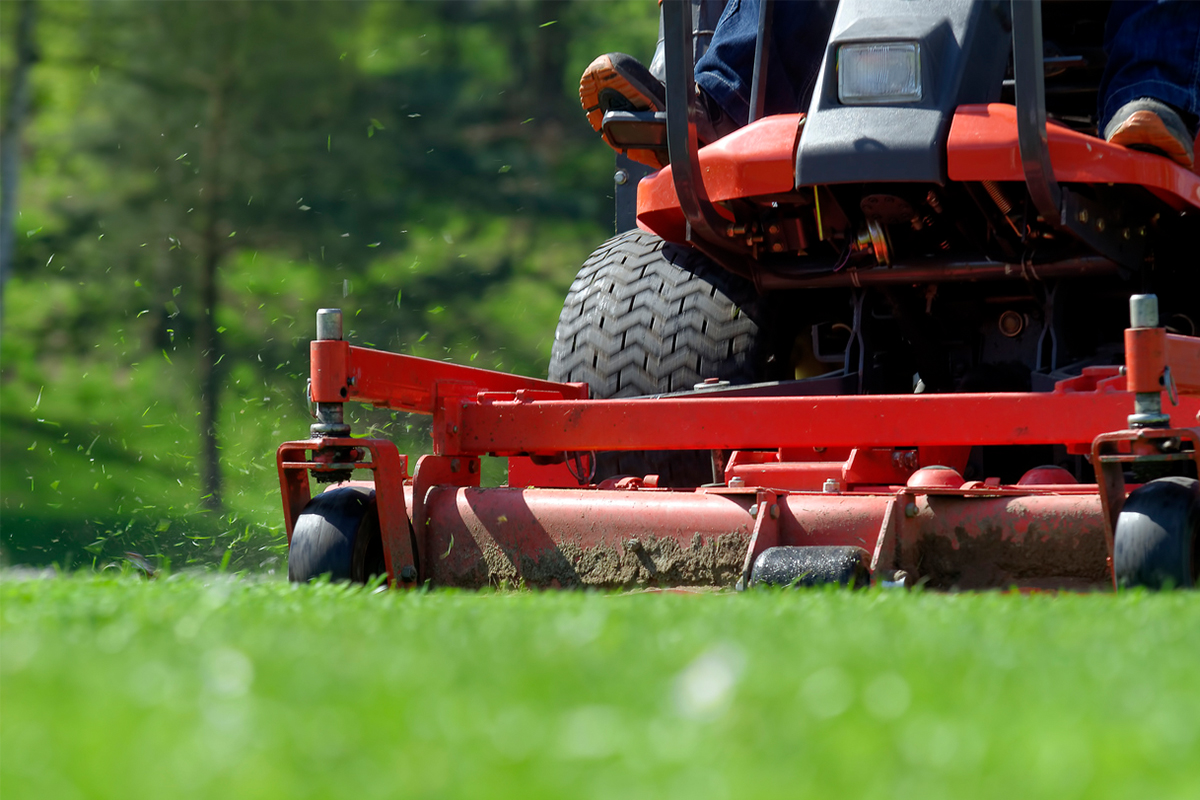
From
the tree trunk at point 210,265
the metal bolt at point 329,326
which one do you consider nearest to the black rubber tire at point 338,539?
the metal bolt at point 329,326

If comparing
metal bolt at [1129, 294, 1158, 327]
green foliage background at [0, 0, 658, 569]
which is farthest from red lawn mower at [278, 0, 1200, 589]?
green foliage background at [0, 0, 658, 569]

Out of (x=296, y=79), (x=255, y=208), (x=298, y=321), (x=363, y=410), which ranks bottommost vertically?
(x=363, y=410)

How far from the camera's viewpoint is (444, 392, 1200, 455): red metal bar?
3.87 metres

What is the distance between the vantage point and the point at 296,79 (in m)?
14.4

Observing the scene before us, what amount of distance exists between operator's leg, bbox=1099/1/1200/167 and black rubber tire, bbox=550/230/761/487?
1.43 metres

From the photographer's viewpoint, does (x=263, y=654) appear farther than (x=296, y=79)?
No

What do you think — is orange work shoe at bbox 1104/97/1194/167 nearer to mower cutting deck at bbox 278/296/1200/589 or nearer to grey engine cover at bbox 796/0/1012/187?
grey engine cover at bbox 796/0/1012/187

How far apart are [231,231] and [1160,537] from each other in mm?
11809

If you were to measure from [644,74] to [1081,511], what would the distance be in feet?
6.94

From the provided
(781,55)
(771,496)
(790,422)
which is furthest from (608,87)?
(771,496)

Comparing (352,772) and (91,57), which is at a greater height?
(91,57)

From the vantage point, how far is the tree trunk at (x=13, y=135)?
42.6ft

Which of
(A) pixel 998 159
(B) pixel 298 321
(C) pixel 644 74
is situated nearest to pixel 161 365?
(B) pixel 298 321

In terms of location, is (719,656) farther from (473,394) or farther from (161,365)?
(161,365)
